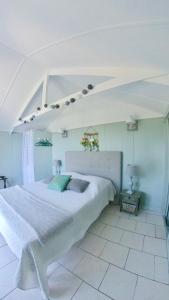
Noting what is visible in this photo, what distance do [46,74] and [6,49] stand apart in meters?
0.66

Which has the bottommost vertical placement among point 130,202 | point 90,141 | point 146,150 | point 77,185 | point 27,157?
point 130,202

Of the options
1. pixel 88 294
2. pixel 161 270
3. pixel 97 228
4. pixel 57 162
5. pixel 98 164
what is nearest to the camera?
pixel 88 294

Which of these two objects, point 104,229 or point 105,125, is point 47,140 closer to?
point 105,125

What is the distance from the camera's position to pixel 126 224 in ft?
8.70

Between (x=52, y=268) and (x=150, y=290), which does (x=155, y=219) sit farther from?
(x=52, y=268)

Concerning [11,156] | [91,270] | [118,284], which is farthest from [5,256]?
[11,156]

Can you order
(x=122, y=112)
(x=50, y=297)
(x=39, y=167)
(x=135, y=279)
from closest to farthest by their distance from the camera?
1. (x=50, y=297)
2. (x=135, y=279)
3. (x=122, y=112)
4. (x=39, y=167)

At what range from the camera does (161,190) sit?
2.94 meters

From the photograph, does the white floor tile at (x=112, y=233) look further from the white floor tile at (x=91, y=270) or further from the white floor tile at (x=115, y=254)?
the white floor tile at (x=91, y=270)

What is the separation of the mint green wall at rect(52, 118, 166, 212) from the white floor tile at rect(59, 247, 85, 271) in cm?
178

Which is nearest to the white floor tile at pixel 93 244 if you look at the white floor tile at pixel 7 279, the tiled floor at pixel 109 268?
the tiled floor at pixel 109 268

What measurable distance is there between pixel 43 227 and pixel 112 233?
1364 mm

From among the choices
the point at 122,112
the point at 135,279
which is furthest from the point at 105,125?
the point at 135,279

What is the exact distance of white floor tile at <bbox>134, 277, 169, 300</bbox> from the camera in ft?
4.55
